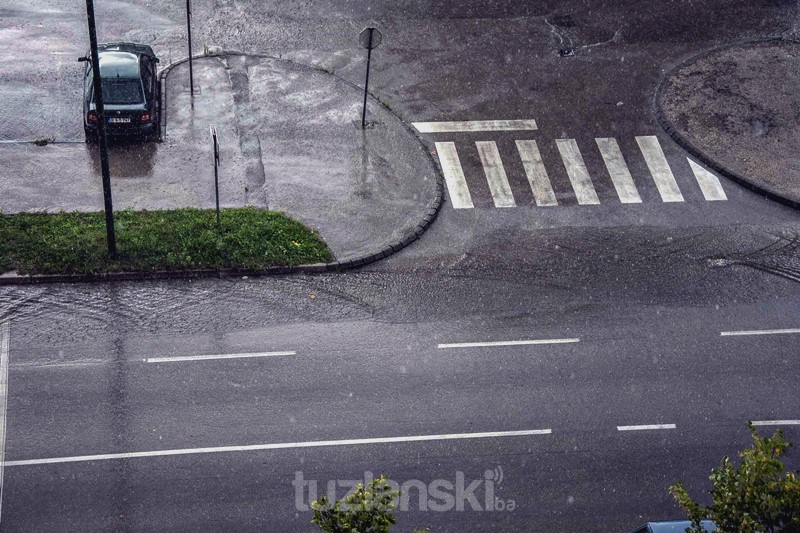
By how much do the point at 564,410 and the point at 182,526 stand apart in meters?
6.19

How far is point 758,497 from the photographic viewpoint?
29.6 ft

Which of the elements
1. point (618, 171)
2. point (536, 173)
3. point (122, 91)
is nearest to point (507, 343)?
point (536, 173)

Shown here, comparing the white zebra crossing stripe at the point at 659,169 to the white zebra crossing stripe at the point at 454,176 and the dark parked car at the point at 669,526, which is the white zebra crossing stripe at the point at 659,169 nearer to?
the white zebra crossing stripe at the point at 454,176

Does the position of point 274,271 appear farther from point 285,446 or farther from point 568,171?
point 568,171

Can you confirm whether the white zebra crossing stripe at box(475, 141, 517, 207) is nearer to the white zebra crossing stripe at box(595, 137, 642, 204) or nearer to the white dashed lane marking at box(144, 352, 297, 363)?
the white zebra crossing stripe at box(595, 137, 642, 204)

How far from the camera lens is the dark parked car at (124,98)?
19.7 metres

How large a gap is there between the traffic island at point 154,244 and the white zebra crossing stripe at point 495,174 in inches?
164

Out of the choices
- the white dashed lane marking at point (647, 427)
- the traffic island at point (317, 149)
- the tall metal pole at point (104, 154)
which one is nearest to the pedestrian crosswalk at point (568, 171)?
the traffic island at point (317, 149)

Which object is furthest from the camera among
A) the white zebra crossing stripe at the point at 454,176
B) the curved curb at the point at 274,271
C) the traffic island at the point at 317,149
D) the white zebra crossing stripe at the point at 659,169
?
the white zebra crossing stripe at the point at 659,169

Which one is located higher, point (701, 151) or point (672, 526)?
point (701, 151)

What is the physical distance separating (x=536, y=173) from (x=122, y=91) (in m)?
9.26

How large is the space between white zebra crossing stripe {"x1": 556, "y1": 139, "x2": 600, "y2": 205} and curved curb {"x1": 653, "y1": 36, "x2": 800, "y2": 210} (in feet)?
8.34

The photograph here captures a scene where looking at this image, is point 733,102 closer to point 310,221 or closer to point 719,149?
point 719,149

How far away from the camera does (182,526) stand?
12555 millimetres
